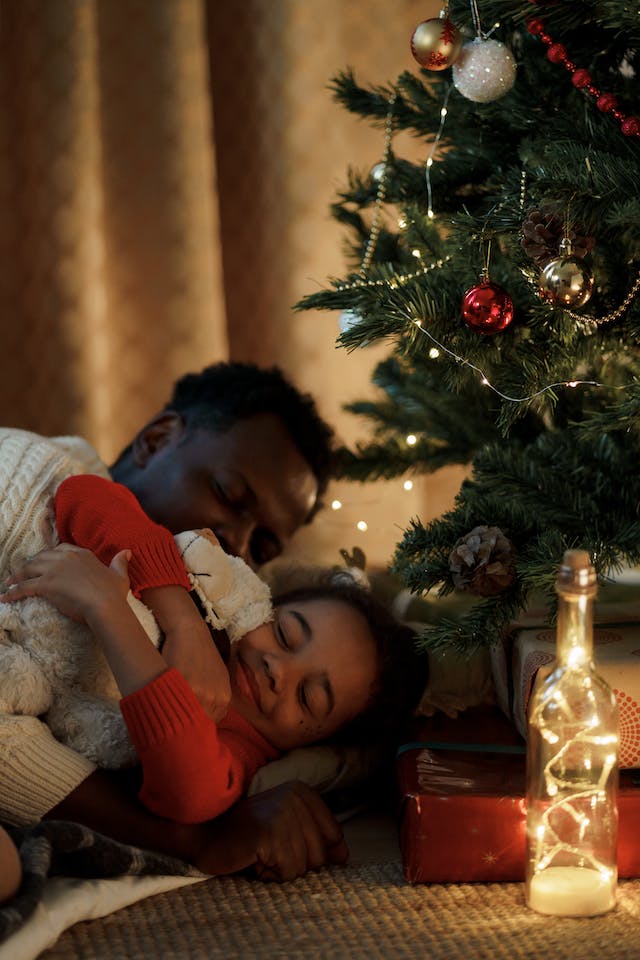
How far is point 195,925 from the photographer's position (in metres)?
0.89

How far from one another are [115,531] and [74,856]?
341 millimetres

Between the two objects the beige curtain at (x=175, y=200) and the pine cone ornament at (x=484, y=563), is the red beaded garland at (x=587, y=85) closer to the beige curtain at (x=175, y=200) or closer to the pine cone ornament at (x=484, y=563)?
the pine cone ornament at (x=484, y=563)

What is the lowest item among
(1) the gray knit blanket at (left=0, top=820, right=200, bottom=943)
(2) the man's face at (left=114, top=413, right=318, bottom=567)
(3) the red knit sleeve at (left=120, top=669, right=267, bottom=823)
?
(1) the gray knit blanket at (left=0, top=820, right=200, bottom=943)

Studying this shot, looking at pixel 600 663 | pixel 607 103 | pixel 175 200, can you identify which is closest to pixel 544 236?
pixel 607 103

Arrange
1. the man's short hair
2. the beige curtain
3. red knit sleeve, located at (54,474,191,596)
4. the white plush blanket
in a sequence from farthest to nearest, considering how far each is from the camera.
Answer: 1. the beige curtain
2. the man's short hair
3. red knit sleeve, located at (54,474,191,596)
4. the white plush blanket

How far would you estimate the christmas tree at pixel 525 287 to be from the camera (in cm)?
97

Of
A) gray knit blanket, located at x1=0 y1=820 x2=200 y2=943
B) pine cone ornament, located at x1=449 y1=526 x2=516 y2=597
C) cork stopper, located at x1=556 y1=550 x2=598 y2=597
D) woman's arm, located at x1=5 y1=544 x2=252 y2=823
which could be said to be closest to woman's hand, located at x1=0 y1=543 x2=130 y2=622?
woman's arm, located at x1=5 y1=544 x2=252 y2=823

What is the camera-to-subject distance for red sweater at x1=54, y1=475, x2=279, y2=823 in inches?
38.6

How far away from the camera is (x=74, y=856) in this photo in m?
0.91

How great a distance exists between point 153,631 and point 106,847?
0.80 feet

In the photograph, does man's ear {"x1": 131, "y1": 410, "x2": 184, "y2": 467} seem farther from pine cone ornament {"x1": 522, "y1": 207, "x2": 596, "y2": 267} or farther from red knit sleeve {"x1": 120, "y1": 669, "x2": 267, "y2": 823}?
pine cone ornament {"x1": 522, "y1": 207, "x2": 596, "y2": 267}

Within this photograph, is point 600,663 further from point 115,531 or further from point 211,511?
point 211,511

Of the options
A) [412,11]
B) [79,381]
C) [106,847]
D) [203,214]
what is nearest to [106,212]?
[203,214]

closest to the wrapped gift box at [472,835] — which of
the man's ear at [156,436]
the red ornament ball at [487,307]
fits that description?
the red ornament ball at [487,307]
